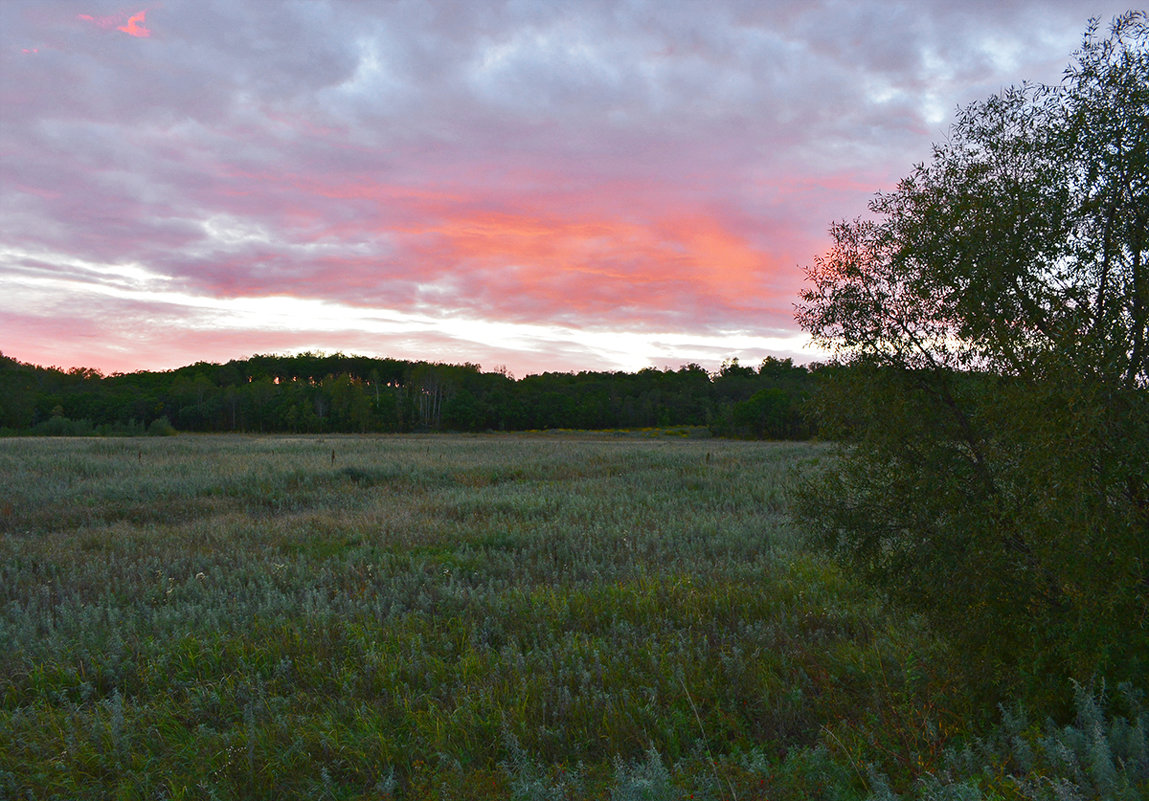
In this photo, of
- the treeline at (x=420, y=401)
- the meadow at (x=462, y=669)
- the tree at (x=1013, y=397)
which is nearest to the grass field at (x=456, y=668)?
the meadow at (x=462, y=669)

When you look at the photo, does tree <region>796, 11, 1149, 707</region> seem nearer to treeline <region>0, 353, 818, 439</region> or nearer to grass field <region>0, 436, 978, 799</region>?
grass field <region>0, 436, 978, 799</region>

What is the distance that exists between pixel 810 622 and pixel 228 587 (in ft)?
25.0

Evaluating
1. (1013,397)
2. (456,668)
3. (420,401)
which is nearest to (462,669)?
(456,668)

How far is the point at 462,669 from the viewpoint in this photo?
19.5ft

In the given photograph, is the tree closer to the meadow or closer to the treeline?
the meadow

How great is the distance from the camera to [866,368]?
17.2ft

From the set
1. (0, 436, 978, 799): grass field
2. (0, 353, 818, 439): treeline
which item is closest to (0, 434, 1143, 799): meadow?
(0, 436, 978, 799): grass field

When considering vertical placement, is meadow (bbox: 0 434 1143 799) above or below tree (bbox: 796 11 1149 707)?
below

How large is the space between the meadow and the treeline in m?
83.2

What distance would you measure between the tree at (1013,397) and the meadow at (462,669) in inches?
37.9

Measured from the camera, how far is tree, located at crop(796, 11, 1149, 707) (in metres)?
3.84

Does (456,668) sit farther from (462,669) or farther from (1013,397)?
(1013,397)

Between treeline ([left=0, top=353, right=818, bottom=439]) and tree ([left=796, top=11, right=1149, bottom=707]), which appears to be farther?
treeline ([left=0, top=353, right=818, bottom=439])

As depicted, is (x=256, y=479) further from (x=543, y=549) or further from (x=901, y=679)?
(x=901, y=679)
